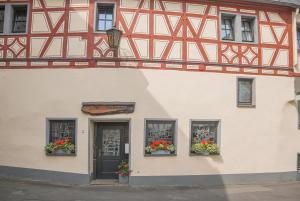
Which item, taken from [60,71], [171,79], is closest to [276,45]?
[171,79]

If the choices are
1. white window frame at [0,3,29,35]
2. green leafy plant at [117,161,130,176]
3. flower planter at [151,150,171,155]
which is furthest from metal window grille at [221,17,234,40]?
white window frame at [0,3,29,35]

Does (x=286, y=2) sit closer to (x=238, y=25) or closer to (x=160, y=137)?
(x=238, y=25)

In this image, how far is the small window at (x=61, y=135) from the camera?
34.0ft

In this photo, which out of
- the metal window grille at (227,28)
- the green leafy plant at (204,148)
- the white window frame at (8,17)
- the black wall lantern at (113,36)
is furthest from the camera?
the metal window grille at (227,28)

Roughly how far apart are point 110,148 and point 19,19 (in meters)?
5.72

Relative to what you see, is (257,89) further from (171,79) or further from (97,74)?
(97,74)

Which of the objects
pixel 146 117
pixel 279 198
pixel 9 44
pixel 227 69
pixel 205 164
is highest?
pixel 9 44

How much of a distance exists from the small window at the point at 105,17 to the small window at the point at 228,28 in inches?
165

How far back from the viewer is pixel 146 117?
10.6 m

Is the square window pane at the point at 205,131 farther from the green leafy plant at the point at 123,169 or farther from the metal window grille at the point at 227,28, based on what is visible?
the metal window grille at the point at 227,28

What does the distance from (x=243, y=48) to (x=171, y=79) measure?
3.06 meters

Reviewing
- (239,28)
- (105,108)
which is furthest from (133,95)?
(239,28)

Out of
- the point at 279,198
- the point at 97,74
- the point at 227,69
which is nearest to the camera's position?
the point at 279,198

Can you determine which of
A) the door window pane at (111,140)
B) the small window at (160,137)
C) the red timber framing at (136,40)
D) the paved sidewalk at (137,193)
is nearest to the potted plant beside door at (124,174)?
the paved sidewalk at (137,193)
